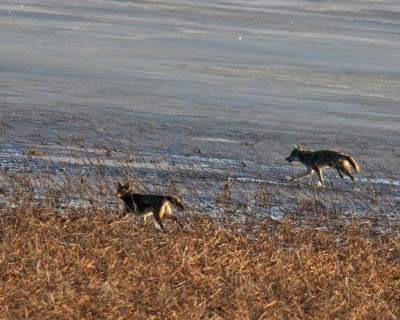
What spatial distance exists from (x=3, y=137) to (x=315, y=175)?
524 cm

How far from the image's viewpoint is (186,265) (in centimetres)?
1003

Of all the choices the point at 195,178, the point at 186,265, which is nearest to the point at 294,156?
the point at 195,178

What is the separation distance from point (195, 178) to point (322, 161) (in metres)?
2.47

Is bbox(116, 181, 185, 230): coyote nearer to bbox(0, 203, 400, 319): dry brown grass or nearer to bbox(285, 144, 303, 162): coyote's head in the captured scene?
bbox(0, 203, 400, 319): dry brown grass

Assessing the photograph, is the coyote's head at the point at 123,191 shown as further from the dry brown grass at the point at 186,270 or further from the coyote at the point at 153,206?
the dry brown grass at the point at 186,270

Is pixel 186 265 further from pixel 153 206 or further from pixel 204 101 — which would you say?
pixel 204 101

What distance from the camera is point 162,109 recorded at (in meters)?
22.4

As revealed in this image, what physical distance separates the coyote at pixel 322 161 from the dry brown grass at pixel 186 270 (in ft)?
13.7

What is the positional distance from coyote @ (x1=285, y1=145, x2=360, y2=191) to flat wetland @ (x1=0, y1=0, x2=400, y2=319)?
0.26 metres

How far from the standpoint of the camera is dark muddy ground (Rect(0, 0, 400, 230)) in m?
16.3

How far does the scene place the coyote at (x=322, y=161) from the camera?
16.5 metres

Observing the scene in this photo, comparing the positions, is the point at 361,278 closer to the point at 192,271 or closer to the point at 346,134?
the point at 192,271

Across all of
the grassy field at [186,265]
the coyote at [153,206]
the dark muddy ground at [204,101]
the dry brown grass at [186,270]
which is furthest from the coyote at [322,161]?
the coyote at [153,206]

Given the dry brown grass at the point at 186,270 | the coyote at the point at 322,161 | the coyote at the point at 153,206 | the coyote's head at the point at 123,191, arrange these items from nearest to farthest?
the dry brown grass at the point at 186,270, the coyote at the point at 153,206, the coyote's head at the point at 123,191, the coyote at the point at 322,161
